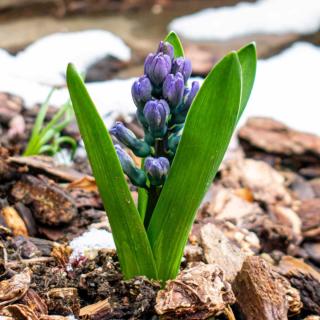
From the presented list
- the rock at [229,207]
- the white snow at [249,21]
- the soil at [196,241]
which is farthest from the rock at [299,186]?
the white snow at [249,21]

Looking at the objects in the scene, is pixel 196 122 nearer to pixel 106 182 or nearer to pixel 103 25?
pixel 106 182

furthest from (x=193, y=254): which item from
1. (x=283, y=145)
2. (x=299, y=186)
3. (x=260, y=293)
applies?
(x=283, y=145)

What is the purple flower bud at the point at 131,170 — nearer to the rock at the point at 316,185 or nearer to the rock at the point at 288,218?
the rock at the point at 288,218

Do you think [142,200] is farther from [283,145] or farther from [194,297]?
[283,145]

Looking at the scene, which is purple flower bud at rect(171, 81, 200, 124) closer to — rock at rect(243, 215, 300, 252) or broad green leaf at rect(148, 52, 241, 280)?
broad green leaf at rect(148, 52, 241, 280)

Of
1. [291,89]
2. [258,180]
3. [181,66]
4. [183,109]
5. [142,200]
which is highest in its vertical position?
[181,66]

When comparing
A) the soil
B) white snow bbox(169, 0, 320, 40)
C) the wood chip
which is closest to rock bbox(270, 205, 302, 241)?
the soil

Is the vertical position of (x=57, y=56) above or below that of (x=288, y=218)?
above
